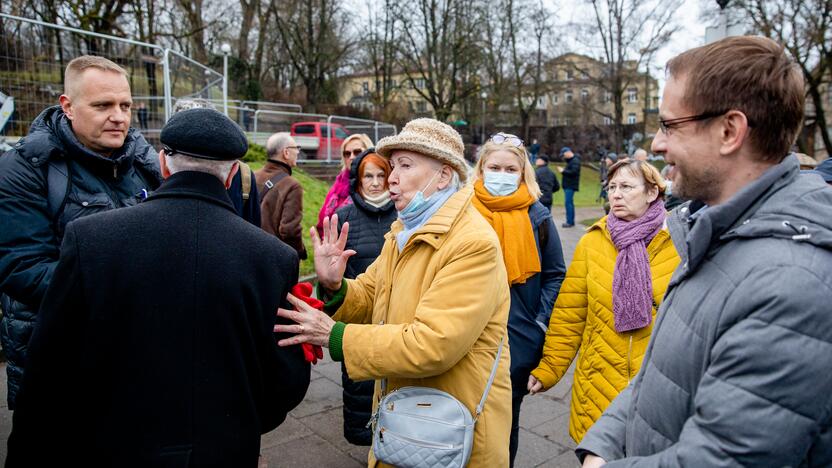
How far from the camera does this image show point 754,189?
4.47ft

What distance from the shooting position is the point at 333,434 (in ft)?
13.9

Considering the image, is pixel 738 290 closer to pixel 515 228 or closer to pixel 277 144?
pixel 515 228

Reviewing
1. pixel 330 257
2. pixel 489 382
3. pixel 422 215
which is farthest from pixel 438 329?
pixel 330 257

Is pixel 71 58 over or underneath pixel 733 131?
over

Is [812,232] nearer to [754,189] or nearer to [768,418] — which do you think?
[754,189]

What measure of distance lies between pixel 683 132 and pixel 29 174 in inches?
106

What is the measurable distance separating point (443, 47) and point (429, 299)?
120 ft

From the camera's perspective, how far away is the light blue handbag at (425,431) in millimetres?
2141

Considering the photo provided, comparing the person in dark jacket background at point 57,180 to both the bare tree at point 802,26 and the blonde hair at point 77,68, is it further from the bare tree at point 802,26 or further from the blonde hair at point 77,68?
the bare tree at point 802,26

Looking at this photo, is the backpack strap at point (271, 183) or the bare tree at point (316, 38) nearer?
the backpack strap at point (271, 183)

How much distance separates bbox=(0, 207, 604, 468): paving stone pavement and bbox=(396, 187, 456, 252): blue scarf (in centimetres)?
205

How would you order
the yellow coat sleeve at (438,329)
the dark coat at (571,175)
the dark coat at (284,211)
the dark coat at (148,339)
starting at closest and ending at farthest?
the dark coat at (148,339) → the yellow coat sleeve at (438,329) → the dark coat at (284,211) → the dark coat at (571,175)

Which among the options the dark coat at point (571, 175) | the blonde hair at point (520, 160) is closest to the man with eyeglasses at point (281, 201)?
the blonde hair at point (520, 160)

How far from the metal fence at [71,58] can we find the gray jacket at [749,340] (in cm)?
709
